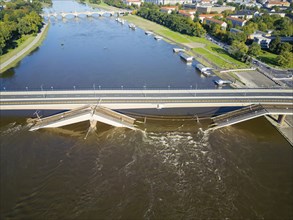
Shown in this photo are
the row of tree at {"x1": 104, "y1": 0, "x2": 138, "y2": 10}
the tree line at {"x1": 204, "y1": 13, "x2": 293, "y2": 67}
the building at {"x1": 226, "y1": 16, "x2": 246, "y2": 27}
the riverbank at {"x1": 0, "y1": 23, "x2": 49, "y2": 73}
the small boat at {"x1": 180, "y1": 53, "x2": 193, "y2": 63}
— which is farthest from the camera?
the row of tree at {"x1": 104, "y1": 0, "x2": 138, "y2": 10}

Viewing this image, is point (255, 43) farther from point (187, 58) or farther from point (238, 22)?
point (238, 22)

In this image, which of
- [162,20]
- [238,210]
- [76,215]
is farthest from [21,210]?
[162,20]

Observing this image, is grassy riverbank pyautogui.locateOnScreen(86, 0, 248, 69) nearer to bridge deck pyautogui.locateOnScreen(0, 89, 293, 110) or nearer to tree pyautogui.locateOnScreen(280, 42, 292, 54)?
tree pyautogui.locateOnScreen(280, 42, 292, 54)

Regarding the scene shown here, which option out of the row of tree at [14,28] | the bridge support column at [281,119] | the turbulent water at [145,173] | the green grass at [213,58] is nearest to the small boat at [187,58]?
the green grass at [213,58]

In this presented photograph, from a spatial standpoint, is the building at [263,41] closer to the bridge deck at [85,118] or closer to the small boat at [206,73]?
the small boat at [206,73]

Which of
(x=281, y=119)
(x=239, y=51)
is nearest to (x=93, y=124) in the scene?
(x=281, y=119)

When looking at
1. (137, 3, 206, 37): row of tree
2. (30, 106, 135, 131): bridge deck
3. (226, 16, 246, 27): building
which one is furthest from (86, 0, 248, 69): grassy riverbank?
(30, 106, 135, 131): bridge deck
